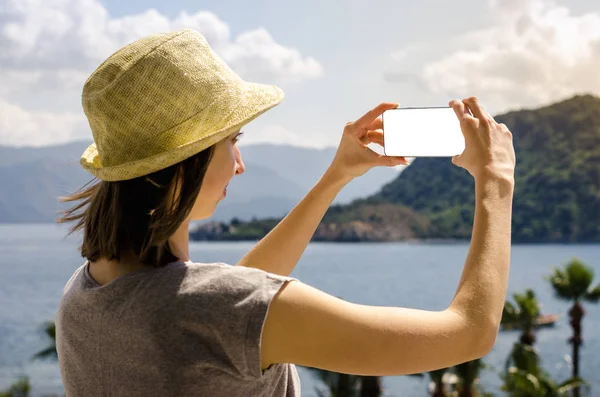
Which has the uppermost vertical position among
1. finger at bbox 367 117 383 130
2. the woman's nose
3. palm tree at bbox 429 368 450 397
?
finger at bbox 367 117 383 130

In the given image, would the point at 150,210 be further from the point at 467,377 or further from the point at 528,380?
the point at 528,380

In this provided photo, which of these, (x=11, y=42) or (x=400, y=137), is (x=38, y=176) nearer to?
(x=11, y=42)

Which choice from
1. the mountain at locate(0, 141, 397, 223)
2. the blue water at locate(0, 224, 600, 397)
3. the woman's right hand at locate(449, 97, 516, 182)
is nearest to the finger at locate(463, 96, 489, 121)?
the woman's right hand at locate(449, 97, 516, 182)

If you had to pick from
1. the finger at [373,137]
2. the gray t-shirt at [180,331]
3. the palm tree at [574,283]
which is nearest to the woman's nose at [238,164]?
the gray t-shirt at [180,331]

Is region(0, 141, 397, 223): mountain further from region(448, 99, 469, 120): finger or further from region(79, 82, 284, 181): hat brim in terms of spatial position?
region(448, 99, 469, 120): finger

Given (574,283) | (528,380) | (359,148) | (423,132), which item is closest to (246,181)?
(574,283)

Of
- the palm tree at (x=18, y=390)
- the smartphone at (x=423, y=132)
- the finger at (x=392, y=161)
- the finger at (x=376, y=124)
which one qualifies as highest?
the finger at (x=376, y=124)

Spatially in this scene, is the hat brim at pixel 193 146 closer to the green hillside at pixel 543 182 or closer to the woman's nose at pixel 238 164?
the woman's nose at pixel 238 164
